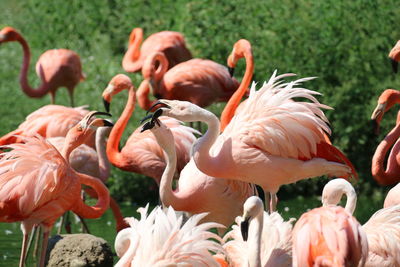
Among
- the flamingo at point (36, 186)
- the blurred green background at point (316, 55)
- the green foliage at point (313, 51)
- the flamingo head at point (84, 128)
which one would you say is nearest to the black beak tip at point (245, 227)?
the flamingo at point (36, 186)

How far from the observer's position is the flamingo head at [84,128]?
6480 millimetres

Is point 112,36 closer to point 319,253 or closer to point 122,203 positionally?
point 122,203

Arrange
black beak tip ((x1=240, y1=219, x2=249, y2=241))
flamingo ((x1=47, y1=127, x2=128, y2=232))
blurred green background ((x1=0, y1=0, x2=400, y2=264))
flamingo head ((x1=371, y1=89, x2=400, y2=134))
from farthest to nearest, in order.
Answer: blurred green background ((x1=0, y1=0, x2=400, y2=264))
flamingo ((x1=47, y1=127, x2=128, y2=232))
flamingo head ((x1=371, y1=89, x2=400, y2=134))
black beak tip ((x1=240, y1=219, x2=249, y2=241))

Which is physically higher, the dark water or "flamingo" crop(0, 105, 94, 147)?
"flamingo" crop(0, 105, 94, 147)

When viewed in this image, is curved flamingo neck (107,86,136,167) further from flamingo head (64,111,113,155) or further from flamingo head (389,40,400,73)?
flamingo head (389,40,400,73)

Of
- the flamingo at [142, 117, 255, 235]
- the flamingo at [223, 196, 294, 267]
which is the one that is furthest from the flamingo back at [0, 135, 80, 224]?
the flamingo at [223, 196, 294, 267]

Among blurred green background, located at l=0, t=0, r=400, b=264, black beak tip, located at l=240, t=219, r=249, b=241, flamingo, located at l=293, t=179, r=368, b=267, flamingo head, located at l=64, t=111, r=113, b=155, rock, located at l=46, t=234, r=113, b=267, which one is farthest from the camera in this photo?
blurred green background, located at l=0, t=0, r=400, b=264

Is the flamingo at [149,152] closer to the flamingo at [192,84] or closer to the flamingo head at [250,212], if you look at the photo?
the flamingo at [192,84]

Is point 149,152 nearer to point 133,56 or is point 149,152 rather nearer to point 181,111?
point 181,111

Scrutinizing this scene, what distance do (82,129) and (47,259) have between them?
0.89 metres

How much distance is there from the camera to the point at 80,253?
6352 millimetres

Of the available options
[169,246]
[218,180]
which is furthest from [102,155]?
[169,246]

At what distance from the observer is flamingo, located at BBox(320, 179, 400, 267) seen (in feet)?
16.7

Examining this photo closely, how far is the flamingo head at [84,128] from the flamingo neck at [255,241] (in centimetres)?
183
